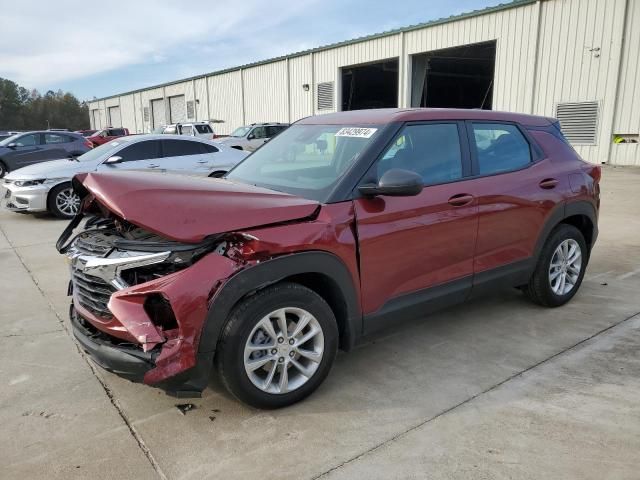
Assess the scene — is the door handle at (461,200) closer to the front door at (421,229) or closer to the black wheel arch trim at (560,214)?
the front door at (421,229)

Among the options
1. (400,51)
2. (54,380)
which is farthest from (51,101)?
(54,380)

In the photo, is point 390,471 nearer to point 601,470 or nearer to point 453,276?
point 601,470

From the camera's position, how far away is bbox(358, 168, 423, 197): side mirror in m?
3.03

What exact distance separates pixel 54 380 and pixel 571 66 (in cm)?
1728

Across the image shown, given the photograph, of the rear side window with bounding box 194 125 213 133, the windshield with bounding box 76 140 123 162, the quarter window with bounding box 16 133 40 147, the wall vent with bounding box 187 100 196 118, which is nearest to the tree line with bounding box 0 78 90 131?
the wall vent with bounding box 187 100 196 118

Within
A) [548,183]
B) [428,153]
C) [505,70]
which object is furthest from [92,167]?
[505,70]

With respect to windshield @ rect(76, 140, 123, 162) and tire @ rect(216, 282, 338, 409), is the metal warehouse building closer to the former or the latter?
windshield @ rect(76, 140, 123, 162)

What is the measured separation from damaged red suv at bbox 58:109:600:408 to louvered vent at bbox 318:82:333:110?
21.5 metres

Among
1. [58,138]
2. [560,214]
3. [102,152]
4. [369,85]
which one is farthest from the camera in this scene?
[369,85]

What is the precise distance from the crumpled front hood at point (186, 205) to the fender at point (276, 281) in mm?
238

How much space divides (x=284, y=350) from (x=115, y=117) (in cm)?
5779

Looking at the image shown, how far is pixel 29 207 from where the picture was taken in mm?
9492

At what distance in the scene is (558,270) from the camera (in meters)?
4.64

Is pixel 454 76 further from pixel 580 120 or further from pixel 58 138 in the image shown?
pixel 58 138
